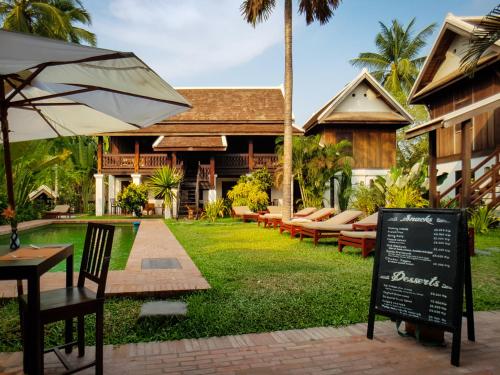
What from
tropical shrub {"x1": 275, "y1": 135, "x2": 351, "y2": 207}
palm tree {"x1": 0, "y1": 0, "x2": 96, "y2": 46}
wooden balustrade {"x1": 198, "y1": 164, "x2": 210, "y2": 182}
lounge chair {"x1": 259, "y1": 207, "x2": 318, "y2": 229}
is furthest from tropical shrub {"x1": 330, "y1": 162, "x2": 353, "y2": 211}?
palm tree {"x1": 0, "y1": 0, "x2": 96, "y2": 46}

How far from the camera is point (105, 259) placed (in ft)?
9.54

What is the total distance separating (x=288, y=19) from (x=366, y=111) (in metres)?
10.1

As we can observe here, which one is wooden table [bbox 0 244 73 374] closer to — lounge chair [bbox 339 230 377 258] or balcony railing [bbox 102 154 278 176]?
lounge chair [bbox 339 230 377 258]

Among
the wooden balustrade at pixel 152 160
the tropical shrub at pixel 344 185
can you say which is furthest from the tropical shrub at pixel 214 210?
the tropical shrub at pixel 344 185

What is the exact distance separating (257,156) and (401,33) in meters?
19.6

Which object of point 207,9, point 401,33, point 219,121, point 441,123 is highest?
point 401,33

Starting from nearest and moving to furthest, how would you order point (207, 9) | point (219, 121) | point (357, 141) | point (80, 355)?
point (80, 355) < point (207, 9) < point (357, 141) < point (219, 121)

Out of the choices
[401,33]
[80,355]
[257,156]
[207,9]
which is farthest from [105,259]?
[401,33]

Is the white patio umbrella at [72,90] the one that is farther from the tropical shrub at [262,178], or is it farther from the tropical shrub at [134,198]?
the tropical shrub at [262,178]

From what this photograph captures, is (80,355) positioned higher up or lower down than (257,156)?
lower down

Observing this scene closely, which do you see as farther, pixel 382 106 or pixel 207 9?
pixel 382 106

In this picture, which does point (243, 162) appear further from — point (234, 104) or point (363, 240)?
point (363, 240)

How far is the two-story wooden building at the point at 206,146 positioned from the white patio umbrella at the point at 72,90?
15471mm

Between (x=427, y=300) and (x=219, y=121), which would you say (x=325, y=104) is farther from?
(x=427, y=300)
